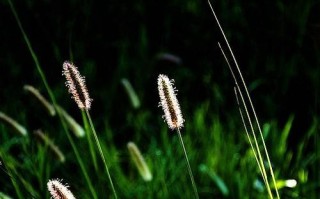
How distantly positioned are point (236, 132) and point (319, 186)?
359mm

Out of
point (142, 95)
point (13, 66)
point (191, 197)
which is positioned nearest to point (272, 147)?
point (191, 197)

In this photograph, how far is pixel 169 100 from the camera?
966mm

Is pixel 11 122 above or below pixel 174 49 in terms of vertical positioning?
below

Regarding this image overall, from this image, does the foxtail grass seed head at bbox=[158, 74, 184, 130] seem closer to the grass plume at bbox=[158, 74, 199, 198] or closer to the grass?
the grass plume at bbox=[158, 74, 199, 198]

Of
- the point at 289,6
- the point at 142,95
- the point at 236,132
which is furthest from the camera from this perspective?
the point at 289,6

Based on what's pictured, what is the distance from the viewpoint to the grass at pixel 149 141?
1554 millimetres

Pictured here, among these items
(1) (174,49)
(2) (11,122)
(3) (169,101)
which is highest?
(1) (174,49)

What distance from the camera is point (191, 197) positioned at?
1.49 meters

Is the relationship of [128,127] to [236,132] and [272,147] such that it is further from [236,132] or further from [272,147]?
[272,147]

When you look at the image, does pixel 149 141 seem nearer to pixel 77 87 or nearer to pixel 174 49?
pixel 174 49

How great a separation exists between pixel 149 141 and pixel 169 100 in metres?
1.00

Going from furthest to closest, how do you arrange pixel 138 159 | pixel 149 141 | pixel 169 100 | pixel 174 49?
pixel 174 49, pixel 149 141, pixel 138 159, pixel 169 100

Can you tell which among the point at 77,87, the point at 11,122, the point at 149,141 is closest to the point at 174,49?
the point at 149,141

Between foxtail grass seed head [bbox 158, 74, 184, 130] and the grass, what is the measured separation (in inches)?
11.2
